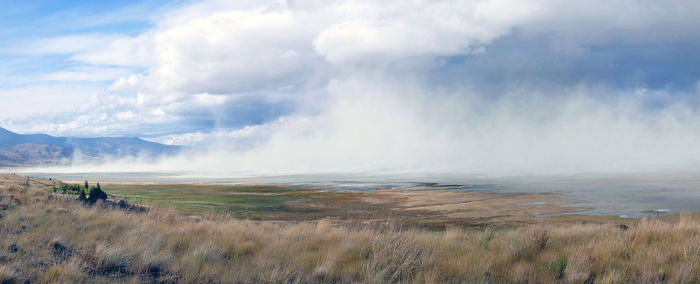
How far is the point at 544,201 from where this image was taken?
45.7 meters

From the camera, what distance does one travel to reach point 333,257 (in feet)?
27.7

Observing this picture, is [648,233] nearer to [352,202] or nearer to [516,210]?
[516,210]

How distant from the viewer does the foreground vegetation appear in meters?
7.25

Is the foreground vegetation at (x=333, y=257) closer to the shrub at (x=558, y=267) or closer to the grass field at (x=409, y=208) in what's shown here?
the shrub at (x=558, y=267)

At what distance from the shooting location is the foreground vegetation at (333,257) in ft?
23.8

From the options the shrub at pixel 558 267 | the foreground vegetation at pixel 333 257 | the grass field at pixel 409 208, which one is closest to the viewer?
the foreground vegetation at pixel 333 257

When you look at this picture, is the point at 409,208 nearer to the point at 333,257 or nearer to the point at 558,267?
the point at 333,257

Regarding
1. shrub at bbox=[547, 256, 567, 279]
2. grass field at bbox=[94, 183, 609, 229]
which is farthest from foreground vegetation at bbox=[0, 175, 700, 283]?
grass field at bbox=[94, 183, 609, 229]

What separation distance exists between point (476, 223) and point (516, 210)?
28.9 feet

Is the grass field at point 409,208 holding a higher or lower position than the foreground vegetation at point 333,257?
lower

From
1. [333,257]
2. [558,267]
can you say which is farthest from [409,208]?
[558,267]

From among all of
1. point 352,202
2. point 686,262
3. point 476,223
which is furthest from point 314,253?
point 352,202

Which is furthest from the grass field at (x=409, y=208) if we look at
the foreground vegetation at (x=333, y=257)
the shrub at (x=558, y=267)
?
the shrub at (x=558, y=267)

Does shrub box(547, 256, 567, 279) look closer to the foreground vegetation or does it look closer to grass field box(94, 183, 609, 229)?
the foreground vegetation
